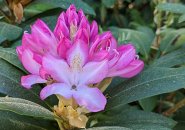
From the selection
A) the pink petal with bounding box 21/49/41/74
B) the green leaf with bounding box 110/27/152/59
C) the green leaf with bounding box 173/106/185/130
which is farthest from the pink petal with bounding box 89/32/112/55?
the green leaf with bounding box 110/27/152/59

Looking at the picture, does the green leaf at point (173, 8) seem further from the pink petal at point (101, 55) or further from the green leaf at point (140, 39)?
the pink petal at point (101, 55)

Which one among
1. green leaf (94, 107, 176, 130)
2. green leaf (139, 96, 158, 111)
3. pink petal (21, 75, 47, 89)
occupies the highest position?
pink petal (21, 75, 47, 89)

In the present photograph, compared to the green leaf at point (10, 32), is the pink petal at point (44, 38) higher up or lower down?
higher up

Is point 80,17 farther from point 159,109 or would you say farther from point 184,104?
point 159,109

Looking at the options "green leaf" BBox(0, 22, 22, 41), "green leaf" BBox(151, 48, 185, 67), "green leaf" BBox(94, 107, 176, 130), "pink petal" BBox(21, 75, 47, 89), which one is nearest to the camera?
"pink petal" BBox(21, 75, 47, 89)

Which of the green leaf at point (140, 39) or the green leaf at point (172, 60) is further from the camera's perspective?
the green leaf at point (140, 39)

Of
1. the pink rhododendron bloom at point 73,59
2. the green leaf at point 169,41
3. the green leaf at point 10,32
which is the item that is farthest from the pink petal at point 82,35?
the green leaf at point 169,41

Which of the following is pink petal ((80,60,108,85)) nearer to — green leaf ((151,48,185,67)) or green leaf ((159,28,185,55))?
green leaf ((151,48,185,67))

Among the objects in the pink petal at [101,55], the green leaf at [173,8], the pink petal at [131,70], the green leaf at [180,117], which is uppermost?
the pink petal at [101,55]
